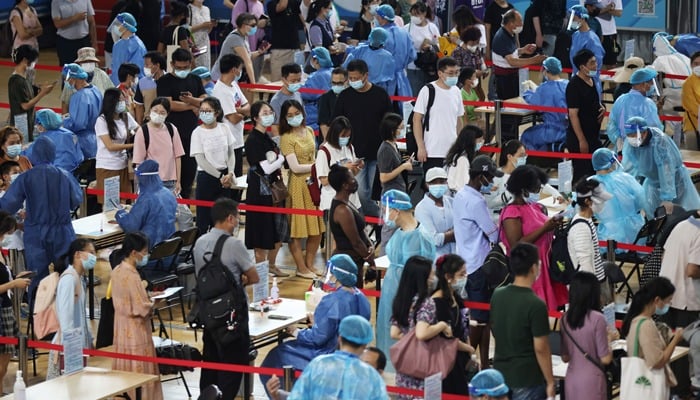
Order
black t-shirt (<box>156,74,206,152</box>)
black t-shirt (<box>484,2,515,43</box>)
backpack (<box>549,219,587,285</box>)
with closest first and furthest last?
1. backpack (<box>549,219,587,285</box>)
2. black t-shirt (<box>156,74,206,152</box>)
3. black t-shirt (<box>484,2,515,43</box>)

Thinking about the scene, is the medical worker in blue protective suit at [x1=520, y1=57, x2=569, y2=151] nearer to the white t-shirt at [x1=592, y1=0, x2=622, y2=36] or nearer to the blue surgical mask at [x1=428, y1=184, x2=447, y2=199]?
the white t-shirt at [x1=592, y1=0, x2=622, y2=36]

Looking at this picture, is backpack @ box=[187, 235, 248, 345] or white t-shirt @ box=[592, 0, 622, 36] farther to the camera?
white t-shirt @ box=[592, 0, 622, 36]

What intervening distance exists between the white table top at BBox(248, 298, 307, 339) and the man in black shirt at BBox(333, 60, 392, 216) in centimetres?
340

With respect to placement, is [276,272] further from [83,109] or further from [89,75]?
[89,75]

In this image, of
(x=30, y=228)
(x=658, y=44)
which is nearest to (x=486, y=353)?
(x=30, y=228)

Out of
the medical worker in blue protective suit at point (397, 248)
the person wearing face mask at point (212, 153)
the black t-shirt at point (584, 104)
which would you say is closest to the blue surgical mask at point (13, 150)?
the person wearing face mask at point (212, 153)

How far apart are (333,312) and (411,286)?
2.21ft

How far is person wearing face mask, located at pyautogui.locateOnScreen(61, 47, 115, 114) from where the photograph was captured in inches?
653

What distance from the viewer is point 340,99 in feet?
49.2

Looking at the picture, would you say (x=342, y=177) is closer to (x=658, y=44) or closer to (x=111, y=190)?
(x=111, y=190)

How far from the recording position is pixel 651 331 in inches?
385

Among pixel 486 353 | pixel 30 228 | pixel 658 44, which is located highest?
pixel 658 44

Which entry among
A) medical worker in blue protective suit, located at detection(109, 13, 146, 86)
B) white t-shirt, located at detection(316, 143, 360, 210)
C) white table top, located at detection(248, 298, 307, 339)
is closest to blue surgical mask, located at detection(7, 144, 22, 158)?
white t-shirt, located at detection(316, 143, 360, 210)

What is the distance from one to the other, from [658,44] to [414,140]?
15.4ft
